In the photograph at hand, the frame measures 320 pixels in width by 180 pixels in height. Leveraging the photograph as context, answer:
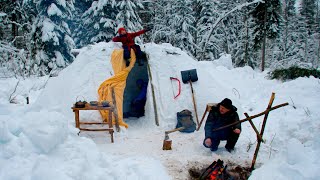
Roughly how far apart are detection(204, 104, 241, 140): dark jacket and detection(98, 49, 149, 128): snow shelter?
2.12 meters

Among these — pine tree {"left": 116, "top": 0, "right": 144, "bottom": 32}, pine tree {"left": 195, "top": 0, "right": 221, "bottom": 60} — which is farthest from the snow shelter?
pine tree {"left": 195, "top": 0, "right": 221, "bottom": 60}

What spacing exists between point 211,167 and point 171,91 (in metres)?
3.07

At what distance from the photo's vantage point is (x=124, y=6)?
1459 centimetres

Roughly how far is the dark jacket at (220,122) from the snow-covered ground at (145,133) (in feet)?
1.13

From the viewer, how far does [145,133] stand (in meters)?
6.02

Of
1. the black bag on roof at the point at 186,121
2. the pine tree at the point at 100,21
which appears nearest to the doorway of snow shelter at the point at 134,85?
the black bag on roof at the point at 186,121

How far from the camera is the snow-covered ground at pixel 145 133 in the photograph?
9.50ft

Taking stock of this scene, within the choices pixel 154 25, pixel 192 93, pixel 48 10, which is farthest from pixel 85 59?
pixel 154 25

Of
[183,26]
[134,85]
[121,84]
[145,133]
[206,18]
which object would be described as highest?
[206,18]

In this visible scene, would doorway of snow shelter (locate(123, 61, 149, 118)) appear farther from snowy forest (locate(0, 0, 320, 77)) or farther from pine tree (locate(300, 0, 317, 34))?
pine tree (locate(300, 0, 317, 34))

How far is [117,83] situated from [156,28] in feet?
53.7

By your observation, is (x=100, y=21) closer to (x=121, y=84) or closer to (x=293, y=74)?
(x=121, y=84)

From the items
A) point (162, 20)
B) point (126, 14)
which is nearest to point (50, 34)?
point (126, 14)

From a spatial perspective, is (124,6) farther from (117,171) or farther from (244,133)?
(117,171)
